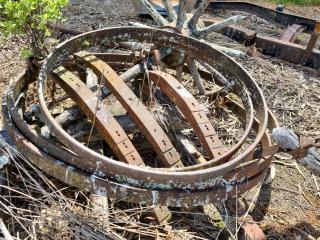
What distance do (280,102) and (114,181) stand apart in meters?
2.75

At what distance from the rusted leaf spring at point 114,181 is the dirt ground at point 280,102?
0.61m

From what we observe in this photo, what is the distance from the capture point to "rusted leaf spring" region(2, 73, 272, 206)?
268 cm

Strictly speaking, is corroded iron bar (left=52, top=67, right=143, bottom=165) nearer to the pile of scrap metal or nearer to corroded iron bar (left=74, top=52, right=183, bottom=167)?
corroded iron bar (left=74, top=52, right=183, bottom=167)

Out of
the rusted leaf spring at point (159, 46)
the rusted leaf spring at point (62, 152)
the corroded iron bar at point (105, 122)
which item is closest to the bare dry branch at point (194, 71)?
the rusted leaf spring at point (159, 46)

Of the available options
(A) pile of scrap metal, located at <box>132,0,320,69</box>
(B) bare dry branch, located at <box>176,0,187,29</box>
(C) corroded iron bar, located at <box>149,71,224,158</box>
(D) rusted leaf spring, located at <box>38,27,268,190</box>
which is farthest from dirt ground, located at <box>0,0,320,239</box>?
(B) bare dry branch, located at <box>176,0,187,29</box>

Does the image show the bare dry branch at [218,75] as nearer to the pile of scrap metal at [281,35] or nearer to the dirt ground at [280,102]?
the dirt ground at [280,102]

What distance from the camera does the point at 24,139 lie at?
2.92 m

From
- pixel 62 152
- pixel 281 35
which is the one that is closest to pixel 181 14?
pixel 62 152

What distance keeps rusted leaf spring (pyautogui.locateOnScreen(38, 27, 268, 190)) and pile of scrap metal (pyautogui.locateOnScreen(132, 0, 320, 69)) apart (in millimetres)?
1440

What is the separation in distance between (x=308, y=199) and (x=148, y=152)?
1.52 metres

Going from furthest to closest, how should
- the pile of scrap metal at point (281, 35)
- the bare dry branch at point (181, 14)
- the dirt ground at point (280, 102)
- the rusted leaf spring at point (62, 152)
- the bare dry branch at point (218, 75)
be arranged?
the pile of scrap metal at point (281, 35)
the bare dry branch at point (181, 14)
the bare dry branch at point (218, 75)
the dirt ground at point (280, 102)
the rusted leaf spring at point (62, 152)

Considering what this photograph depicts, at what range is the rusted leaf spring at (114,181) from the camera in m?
2.68

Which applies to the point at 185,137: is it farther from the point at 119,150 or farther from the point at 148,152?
the point at 119,150

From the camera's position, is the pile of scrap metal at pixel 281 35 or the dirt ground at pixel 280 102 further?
the pile of scrap metal at pixel 281 35
